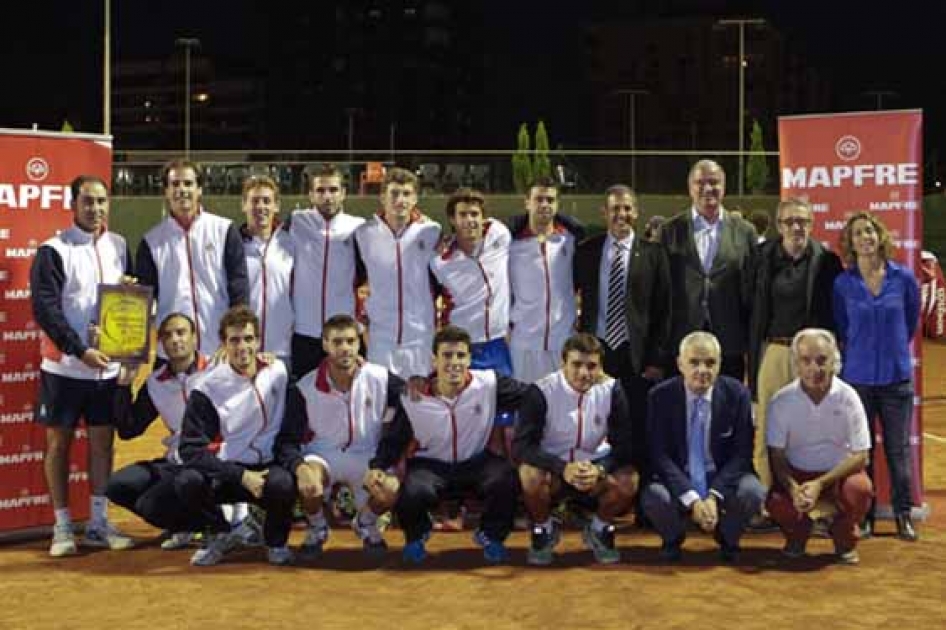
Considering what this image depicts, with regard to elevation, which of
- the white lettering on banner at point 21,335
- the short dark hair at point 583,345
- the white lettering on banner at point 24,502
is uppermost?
the white lettering on banner at point 21,335

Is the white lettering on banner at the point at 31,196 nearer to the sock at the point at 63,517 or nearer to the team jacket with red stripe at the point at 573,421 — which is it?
the sock at the point at 63,517

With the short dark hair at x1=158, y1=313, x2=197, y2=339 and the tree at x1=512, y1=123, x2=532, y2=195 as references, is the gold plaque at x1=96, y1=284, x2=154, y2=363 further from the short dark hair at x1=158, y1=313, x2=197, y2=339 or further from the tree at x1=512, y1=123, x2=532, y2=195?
the tree at x1=512, y1=123, x2=532, y2=195

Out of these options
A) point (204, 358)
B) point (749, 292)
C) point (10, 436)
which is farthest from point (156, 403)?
point (749, 292)

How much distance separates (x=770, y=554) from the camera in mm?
7230

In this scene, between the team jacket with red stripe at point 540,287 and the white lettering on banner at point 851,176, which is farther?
the white lettering on banner at point 851,176

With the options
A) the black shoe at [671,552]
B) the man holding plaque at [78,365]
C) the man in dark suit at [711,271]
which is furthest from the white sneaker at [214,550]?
the man in dark suit at [711,271]

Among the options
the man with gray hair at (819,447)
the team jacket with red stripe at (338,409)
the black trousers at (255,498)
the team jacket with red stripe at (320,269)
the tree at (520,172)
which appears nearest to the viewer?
the black trousers at (255,498)

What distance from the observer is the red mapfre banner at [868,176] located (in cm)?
808

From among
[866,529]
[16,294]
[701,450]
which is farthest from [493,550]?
[16,294]

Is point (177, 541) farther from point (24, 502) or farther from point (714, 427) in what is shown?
point (714, 427)

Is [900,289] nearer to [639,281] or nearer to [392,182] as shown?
[639,281]

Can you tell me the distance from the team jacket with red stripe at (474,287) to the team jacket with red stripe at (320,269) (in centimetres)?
52

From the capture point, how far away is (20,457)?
25.2 feet

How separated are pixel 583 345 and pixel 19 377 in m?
3.14
